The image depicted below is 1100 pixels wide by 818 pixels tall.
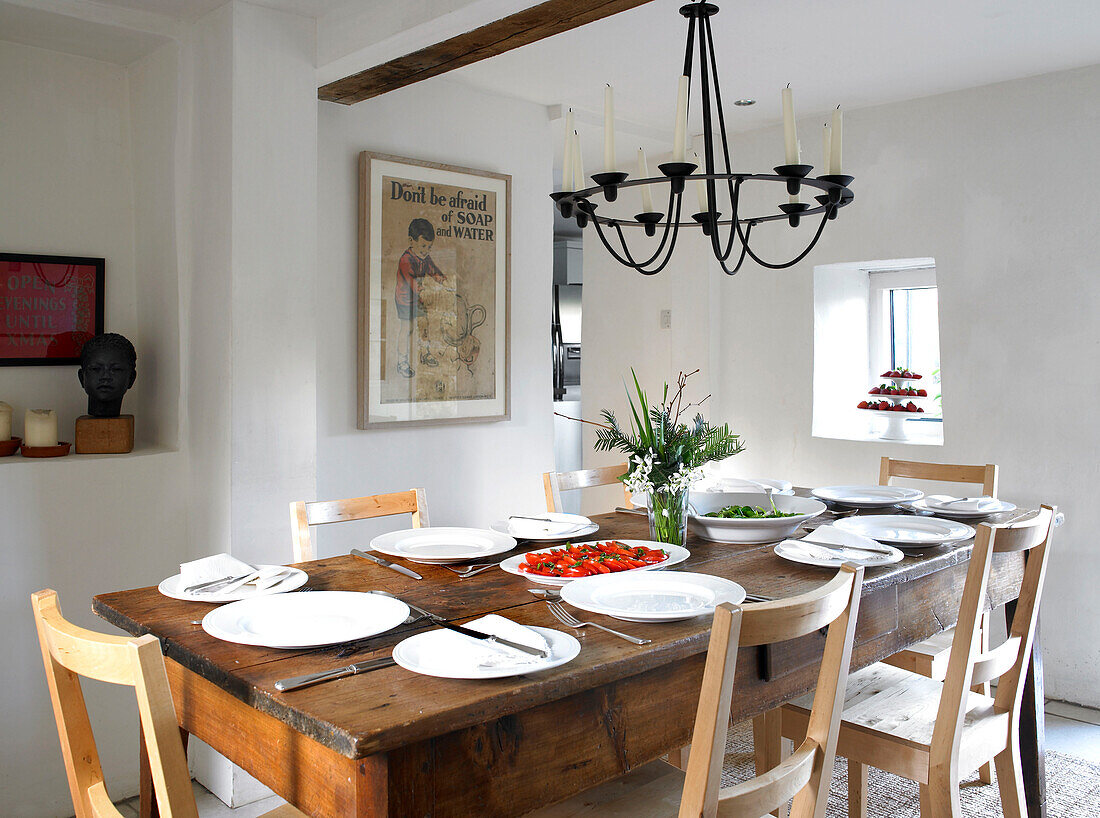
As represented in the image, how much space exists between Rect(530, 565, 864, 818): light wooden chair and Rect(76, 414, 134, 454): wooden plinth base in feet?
5.90

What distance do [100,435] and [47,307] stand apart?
453mm

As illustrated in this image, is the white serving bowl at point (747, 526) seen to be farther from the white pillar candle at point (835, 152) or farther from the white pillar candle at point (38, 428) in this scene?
the white pillar candle at point (38, 428)

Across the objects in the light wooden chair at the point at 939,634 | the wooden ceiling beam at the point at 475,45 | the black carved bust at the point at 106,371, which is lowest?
the light wooden chair at the point at 939,634

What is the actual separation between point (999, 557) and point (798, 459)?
1.84 m

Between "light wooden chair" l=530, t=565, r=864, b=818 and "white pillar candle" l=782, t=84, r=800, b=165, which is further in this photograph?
"white pillar candle" l=782, t=84, r=800, b=165

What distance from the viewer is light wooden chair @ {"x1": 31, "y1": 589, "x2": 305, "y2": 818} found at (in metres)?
1.03

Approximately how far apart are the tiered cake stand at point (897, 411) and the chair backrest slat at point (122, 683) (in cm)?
339

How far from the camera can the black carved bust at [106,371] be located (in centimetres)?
259

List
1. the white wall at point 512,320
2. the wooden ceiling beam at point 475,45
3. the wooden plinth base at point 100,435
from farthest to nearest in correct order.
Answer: the white wall at point 512,320 < the wooden plinth base at point 100,435 < the wooden ceiling beam at point 475,45

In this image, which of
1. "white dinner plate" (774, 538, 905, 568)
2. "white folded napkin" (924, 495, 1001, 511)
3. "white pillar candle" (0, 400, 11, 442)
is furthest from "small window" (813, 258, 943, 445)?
"white pillar candle" (0, 400, 11, 442)

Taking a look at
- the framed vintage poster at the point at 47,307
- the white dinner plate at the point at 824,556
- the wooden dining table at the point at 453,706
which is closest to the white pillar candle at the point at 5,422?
the framed vintage poster at the point at 47,307

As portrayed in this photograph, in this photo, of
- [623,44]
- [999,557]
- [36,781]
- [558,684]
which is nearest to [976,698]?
[999,557]

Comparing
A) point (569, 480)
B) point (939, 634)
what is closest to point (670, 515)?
point (569, 480)

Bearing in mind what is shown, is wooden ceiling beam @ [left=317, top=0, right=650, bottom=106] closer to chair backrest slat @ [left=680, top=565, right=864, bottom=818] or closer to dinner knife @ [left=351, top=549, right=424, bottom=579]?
dinner knife @ [left=351, top=549, right=424, bottom=579]
